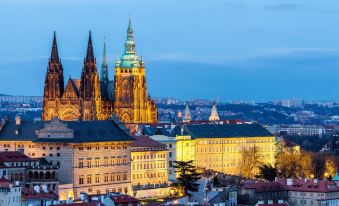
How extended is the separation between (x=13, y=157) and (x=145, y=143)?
22924 millimetres

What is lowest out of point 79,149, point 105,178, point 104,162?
point 105,178

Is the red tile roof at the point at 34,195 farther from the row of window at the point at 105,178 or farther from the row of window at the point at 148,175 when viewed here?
the row of window at the point at 148,175

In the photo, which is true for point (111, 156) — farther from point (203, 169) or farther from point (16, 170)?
point (203, 169)

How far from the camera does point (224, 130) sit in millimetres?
169000

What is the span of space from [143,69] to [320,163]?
32924 mm

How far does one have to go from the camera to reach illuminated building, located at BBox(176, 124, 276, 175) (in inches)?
6216

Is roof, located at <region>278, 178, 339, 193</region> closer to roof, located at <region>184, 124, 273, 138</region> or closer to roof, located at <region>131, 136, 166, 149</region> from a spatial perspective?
roof, located at <region>131, 136, 166, 149</region>

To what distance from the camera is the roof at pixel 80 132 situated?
122m

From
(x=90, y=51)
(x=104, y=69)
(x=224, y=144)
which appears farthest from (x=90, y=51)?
(x=224, y=144)

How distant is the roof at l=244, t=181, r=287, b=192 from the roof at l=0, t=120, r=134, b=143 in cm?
1414

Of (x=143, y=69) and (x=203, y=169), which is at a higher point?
(x=143, y=69)

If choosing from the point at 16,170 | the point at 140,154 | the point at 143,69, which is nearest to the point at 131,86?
the point at 143,69

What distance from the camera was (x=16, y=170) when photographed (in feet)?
369

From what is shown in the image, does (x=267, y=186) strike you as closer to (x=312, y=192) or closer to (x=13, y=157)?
(x=312, y=192)
